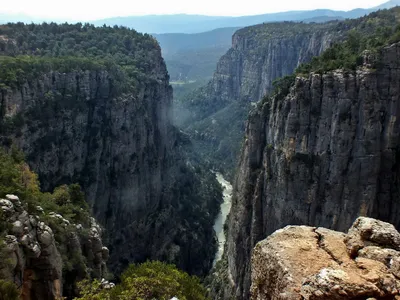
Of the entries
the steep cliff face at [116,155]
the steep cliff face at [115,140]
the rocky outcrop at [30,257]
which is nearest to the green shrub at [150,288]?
the rocky outcrop at [30,257]

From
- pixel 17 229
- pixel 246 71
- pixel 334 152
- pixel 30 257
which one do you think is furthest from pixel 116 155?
pixel 246 71

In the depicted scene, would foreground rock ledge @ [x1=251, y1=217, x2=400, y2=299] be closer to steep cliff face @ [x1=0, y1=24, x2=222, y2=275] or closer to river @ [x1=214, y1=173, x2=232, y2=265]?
steep cliff face @ [x1=0, y1=24, x2=222, y2=275]

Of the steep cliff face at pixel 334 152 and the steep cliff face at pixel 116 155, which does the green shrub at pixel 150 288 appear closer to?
the steep cliff face at pixel 334 152

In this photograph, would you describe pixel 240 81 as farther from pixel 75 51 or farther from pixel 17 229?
pixel 17 229

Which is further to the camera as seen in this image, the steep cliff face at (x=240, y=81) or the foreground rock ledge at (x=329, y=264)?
the steep cliff face at (x=240, y=81)

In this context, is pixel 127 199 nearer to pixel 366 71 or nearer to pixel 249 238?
pixel 249 238

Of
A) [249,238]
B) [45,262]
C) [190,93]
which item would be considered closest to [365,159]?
[249,238]

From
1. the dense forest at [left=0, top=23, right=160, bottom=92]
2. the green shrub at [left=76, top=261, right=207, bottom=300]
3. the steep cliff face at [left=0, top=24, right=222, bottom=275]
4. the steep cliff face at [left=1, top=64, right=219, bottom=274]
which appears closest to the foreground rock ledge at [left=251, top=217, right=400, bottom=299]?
the green shrub at [left=76, top=261, right=207, bottom=300]
